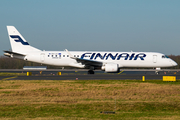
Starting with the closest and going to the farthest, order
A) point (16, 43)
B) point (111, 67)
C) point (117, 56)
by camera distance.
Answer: point (111, 67) < point (117, 56) < point (16, 43)

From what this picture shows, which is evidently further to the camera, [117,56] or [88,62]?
[117,56]

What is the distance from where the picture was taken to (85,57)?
43.3 m

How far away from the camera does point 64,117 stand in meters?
11.8

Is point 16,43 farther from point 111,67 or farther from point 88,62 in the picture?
point 111,67

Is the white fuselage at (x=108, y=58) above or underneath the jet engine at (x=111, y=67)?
above

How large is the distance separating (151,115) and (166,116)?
2.42ft

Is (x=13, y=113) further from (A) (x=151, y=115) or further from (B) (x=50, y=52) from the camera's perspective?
(B) (x=50, y=52)

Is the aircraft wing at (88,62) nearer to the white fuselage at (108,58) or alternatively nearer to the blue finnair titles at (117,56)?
the white fuselage at (108,58)

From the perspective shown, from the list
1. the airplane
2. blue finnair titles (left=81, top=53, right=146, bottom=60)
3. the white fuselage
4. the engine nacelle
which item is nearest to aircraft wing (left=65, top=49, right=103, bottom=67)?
the airplane

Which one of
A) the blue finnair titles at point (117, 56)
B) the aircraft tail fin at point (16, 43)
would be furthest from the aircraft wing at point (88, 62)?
the aircraft tail fin at point (16, 43)

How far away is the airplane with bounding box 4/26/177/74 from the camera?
42.7 meters

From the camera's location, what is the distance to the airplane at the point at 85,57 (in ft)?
140

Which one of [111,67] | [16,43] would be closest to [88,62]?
[111,67]

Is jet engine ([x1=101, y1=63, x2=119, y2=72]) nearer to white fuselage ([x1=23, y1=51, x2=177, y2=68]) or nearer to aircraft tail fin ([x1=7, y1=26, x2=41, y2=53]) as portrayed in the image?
white fuselage ([x1=23, y1=51, x2=177, y2=68])
